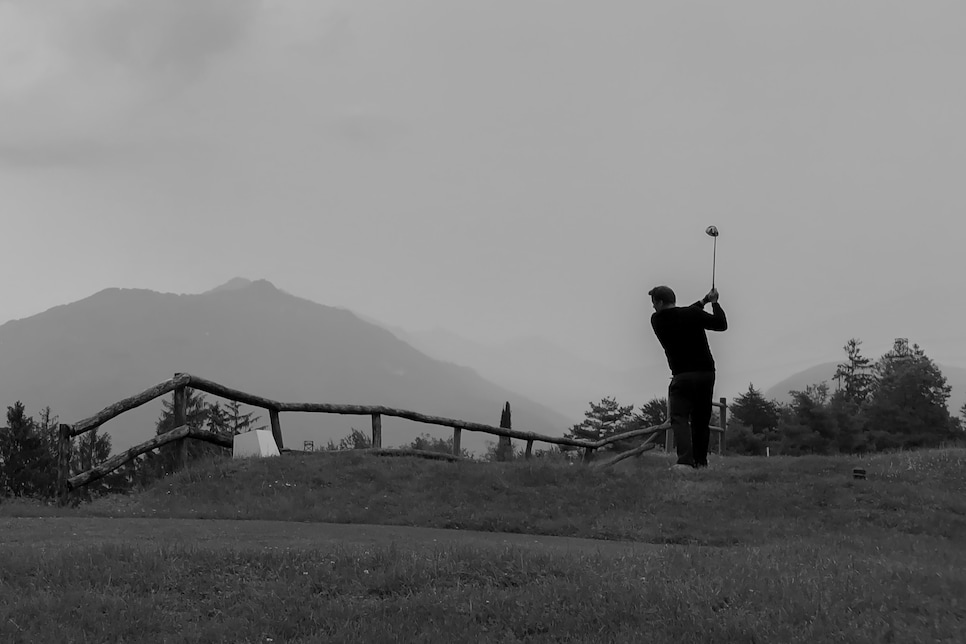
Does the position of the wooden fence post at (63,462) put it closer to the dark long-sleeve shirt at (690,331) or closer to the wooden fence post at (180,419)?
the wooden fence post at (180,419)

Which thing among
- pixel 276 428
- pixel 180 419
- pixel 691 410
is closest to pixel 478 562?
pixel 691 410

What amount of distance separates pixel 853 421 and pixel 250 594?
5368cm

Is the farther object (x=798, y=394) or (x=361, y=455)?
(x=798, y=394)

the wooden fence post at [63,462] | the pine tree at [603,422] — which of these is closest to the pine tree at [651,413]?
the pine tree at [603,422]

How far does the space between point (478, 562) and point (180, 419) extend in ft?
25.2

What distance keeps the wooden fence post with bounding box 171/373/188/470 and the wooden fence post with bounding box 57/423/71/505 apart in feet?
4.74

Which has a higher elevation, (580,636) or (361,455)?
(361,455)

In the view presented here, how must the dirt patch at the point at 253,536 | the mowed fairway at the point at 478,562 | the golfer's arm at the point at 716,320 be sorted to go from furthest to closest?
the golfer's arm at the point at 716,320 → the dirt patch at the point at 253,536 → the mowed fairway at the point at 478,562

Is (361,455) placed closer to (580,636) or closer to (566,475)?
(566,475)

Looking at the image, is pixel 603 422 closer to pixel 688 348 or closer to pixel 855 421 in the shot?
pixel 855 421

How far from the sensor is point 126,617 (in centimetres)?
563

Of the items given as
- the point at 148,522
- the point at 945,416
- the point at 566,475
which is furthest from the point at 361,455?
the point at 945,416

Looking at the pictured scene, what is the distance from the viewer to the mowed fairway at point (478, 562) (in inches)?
224

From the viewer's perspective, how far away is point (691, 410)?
12836 millimetres
